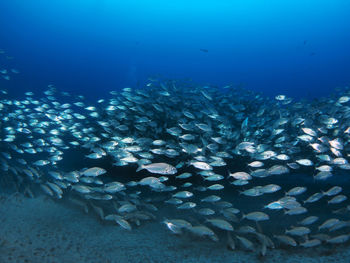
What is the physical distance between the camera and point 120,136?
9.66 m

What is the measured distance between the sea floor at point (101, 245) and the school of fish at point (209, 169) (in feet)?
0.96

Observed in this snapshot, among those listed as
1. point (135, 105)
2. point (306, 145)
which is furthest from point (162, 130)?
point (306, 145)

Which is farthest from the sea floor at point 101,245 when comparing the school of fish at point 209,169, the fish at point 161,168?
the fish at point 161,168

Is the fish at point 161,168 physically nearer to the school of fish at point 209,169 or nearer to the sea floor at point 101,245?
the school of fish at point 209,169

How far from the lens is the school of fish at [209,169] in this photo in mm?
7043

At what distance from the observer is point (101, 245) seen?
22.0ft

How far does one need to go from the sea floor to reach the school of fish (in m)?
0.29

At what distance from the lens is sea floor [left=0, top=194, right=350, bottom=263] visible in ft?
20.1

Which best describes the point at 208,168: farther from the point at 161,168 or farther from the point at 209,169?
the point at 161,168

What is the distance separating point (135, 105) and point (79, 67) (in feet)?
229

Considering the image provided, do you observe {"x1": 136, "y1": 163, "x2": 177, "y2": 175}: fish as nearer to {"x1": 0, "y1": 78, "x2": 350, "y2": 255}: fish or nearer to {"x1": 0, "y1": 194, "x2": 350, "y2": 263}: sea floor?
{"x1": 0, "y1": 78, "x2": 350, "y2": 255}: fish

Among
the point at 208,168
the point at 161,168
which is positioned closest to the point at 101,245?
the point at 161,168

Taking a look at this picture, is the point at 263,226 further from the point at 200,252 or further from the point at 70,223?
the point at 70,223

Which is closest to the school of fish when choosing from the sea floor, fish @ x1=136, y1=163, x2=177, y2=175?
fish @ x1=136, y1=163, x2=177, y2=175
